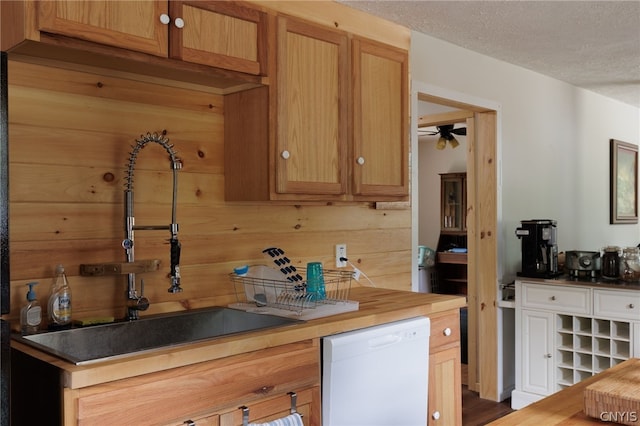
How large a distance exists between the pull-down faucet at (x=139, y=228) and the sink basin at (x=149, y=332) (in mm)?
73

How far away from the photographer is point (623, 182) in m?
5.84

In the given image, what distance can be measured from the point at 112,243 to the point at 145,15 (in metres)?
0.82

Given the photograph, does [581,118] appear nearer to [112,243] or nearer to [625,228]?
[625,228]

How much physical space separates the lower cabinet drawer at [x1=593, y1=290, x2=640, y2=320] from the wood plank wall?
1.91 meters

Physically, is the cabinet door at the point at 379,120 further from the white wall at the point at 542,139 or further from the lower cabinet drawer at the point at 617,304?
the lower cabinet drawer at the point at 617,304

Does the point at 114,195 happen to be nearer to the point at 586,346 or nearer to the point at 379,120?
the point at 379,120

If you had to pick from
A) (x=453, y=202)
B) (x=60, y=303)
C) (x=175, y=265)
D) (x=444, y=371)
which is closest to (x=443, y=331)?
(x=444, y=371)

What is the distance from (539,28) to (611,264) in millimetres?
1536

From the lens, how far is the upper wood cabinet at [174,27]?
1.85m

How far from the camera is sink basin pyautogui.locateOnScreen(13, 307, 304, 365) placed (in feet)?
6.44

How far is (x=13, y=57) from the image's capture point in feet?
6.49

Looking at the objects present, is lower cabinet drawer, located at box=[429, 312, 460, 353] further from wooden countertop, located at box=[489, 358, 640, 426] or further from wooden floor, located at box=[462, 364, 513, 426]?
→ wooden countertop, located at box=[489, 358, 640, 426]

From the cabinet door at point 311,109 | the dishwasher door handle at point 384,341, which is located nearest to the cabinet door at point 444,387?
the dishwasher door handle at point 384,341

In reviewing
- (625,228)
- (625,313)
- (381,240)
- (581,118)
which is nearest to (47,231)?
(381,240)
